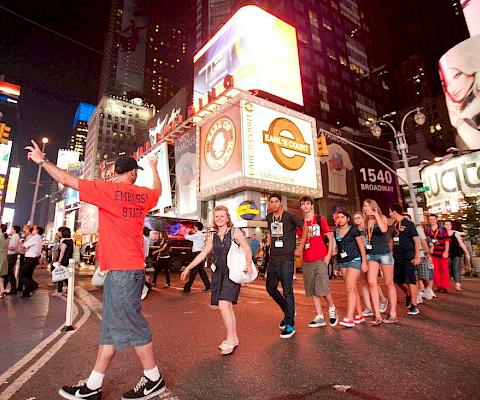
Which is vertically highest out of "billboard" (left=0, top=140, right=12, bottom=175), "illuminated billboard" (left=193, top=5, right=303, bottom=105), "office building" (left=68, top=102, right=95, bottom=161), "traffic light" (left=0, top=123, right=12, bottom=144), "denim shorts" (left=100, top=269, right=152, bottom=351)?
"office building" (left=68, top=102, right=95, bottom=161)

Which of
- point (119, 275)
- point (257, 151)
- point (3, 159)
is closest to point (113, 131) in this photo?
point (3, 159)

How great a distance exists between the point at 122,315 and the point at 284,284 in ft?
8.71

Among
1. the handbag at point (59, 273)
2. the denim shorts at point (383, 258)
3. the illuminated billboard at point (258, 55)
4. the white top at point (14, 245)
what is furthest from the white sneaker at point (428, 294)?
the illuminated billboard at point (258, 55)

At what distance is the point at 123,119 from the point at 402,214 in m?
107

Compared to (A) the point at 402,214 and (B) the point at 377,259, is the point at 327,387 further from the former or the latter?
(A) the point at 402,214

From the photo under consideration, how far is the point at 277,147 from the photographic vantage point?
84.2 feet

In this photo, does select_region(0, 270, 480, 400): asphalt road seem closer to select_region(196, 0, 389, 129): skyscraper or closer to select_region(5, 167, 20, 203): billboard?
select_region(5, 167, 20, 203): billboard

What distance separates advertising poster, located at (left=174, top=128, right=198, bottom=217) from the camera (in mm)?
30828

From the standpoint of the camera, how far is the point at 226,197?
26.9m

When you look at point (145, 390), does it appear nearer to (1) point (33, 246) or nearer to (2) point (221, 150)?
(1) point (33, 246)

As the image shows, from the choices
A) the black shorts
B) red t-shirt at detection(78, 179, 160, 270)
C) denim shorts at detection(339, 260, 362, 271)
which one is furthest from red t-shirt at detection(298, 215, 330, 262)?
red t-shirt at detection(78, 179, 160, 270)

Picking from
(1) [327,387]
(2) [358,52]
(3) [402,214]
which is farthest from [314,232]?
(2) [358,52]

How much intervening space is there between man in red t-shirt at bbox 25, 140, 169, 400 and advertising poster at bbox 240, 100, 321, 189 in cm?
2062

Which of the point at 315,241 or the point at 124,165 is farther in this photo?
the point at 315,241
